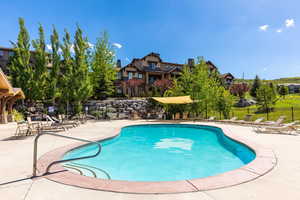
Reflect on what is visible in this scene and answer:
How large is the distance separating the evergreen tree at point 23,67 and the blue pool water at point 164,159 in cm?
1507

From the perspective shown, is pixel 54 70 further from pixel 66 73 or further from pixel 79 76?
pixel 79 76

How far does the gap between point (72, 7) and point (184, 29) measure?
37.1 ft

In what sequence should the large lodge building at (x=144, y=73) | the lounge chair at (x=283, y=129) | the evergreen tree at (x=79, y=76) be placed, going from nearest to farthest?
the lounge chair at (x=283, y=129) < the evergreen tree at (x=79, y=76) < the large lodge building at (x=144, y=73)

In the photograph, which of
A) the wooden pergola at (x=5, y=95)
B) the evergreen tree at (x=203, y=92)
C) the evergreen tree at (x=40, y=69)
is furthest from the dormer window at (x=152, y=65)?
the wooden pergola at (x=5, y=95)

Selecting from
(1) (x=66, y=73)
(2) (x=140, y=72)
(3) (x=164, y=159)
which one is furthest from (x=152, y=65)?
(3) (x=164, y=159)

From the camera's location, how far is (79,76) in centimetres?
1889

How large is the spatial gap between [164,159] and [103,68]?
1979 cm

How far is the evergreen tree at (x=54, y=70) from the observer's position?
19.6 m

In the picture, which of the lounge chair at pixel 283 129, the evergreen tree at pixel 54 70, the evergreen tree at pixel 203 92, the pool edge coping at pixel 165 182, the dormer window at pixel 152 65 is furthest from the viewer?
the dormer window at pixel 152 65

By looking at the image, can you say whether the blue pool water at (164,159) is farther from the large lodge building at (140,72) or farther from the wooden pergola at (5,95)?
the large lodge building at (140,72)

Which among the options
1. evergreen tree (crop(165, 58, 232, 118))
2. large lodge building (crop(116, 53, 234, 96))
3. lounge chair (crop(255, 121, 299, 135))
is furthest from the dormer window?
lounge chair (crop(255, 121, 299, 135))

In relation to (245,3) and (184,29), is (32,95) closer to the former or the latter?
(184,29)

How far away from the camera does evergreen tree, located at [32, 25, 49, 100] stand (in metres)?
18.5

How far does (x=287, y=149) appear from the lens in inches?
225
